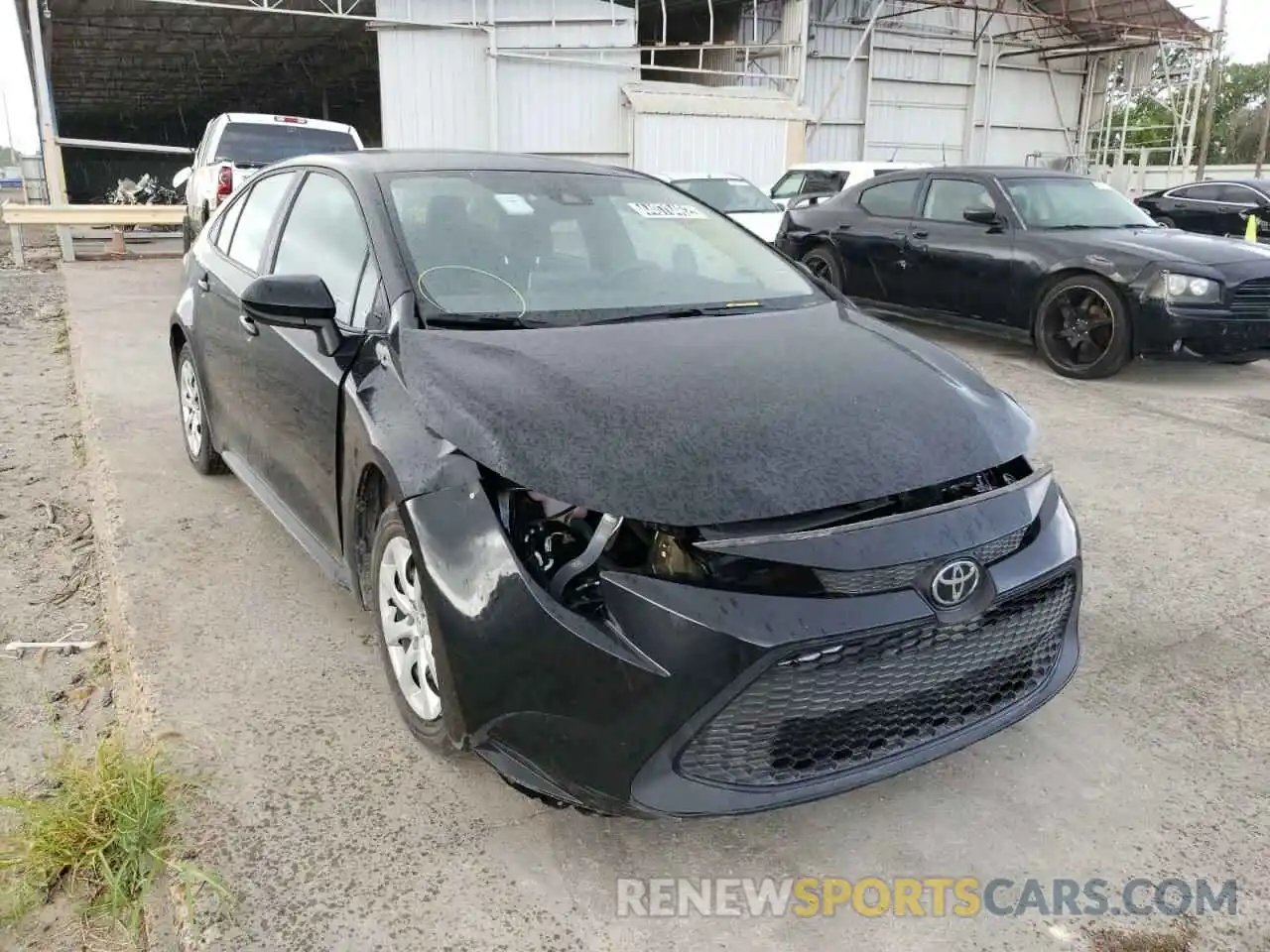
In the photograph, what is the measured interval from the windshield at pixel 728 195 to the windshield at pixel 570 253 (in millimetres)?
8880

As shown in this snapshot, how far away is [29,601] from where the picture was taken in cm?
367

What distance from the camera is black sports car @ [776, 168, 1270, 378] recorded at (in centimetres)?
658

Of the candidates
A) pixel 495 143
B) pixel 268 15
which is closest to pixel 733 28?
pixel 495 143

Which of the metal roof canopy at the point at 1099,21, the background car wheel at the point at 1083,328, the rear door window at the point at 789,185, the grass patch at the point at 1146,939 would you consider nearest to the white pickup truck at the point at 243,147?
the rear door window at the point at 789,185

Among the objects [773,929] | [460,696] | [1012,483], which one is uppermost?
[1012,483]

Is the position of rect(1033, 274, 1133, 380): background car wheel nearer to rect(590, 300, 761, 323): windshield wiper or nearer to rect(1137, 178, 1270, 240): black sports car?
rect(590, 300, 761, 323): windshield wiper

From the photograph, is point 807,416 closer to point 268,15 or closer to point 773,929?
point 773,929

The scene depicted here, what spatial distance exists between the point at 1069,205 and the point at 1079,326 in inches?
47.4

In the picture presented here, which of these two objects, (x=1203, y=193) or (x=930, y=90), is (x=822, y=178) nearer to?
(x=1203, y=193)

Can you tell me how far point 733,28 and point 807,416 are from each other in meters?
21.8

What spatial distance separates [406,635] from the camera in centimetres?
262

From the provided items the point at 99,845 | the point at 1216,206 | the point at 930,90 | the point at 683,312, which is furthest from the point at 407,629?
the point at 930,90

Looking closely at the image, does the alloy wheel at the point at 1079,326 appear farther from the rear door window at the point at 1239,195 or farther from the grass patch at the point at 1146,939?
the rear door window at the point at 1239,195

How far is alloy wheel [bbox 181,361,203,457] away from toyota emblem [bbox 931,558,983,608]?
356 centimetres
